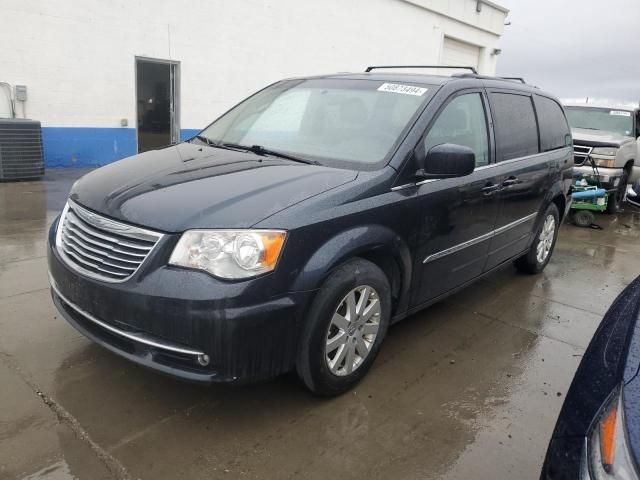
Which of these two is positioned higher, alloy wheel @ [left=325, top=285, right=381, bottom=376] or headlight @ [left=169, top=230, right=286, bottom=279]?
headlight @ [left=169, top=230, right=286, bottom=279]

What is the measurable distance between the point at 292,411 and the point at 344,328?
530 mm

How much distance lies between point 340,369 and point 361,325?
0.88 feet

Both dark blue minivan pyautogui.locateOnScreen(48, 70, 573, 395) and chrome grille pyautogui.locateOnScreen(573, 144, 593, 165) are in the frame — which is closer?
dark blue minivan pyautogui.locateOnScreen(48, 70, 573, 395)

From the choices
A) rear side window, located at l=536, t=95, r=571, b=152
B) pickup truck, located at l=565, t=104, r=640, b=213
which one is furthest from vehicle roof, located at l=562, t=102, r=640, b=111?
rear side window, located at l=536, t=95, r=571, b=152

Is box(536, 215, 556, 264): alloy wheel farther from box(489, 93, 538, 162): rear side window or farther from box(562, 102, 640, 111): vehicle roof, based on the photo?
box(562, 102, 640, 111): vehicle roof

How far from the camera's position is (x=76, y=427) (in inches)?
102

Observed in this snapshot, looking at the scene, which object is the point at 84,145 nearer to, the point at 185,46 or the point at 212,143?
the point at 185,46

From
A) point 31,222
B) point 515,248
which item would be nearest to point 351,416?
point 515,248

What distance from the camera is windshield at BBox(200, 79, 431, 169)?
3262 millimetres

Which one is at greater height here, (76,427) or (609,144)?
(609,144)

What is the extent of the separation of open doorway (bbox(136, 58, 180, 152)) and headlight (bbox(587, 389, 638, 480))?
985cm

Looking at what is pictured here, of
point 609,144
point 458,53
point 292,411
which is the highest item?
point 458,53

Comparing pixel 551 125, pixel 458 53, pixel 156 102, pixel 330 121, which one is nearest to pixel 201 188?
pixel 330 121

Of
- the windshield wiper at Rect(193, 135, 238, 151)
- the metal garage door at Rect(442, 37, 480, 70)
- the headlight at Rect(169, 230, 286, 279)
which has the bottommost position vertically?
the headlight at Rect(169, 230, 286, 279)
